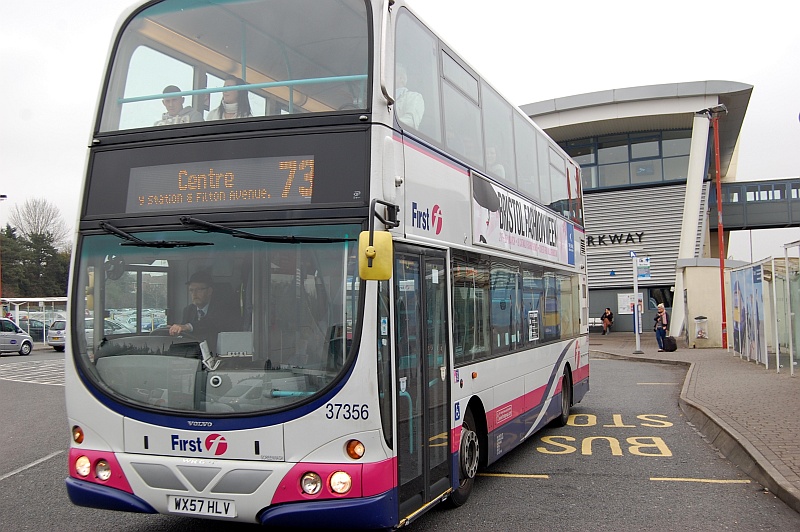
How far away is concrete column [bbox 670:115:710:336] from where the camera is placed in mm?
37031

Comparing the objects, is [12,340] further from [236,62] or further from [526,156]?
[236,62]

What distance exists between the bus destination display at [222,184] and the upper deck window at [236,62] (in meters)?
0.40

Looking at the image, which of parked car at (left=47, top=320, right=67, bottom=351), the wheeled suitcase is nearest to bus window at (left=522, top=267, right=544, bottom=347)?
the wheeled suitcase

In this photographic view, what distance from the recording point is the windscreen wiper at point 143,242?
558 centimetres

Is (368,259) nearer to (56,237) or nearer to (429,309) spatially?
(429,309)

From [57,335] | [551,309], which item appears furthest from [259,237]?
[57,335]

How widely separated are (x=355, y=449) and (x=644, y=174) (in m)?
38.9

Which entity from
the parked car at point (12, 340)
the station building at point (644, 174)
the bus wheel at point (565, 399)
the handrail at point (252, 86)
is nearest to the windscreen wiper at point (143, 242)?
the handrail at point (252, 86)

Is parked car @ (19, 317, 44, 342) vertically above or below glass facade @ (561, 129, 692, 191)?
below

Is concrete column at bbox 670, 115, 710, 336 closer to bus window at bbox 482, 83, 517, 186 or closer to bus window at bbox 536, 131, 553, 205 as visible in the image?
bus window at bbox 536, 131, 553, 205

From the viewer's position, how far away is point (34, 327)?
45.7m

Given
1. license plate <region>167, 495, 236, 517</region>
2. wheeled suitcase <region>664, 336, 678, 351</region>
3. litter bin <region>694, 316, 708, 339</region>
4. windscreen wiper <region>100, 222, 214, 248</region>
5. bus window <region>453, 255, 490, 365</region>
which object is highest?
windscreen wiper <region>100, 222, 214, 248</region>

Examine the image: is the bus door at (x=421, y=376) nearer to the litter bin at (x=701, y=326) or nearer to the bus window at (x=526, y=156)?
the bus window at (x=526, y=156)

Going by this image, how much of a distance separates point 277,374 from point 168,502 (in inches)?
45.7
